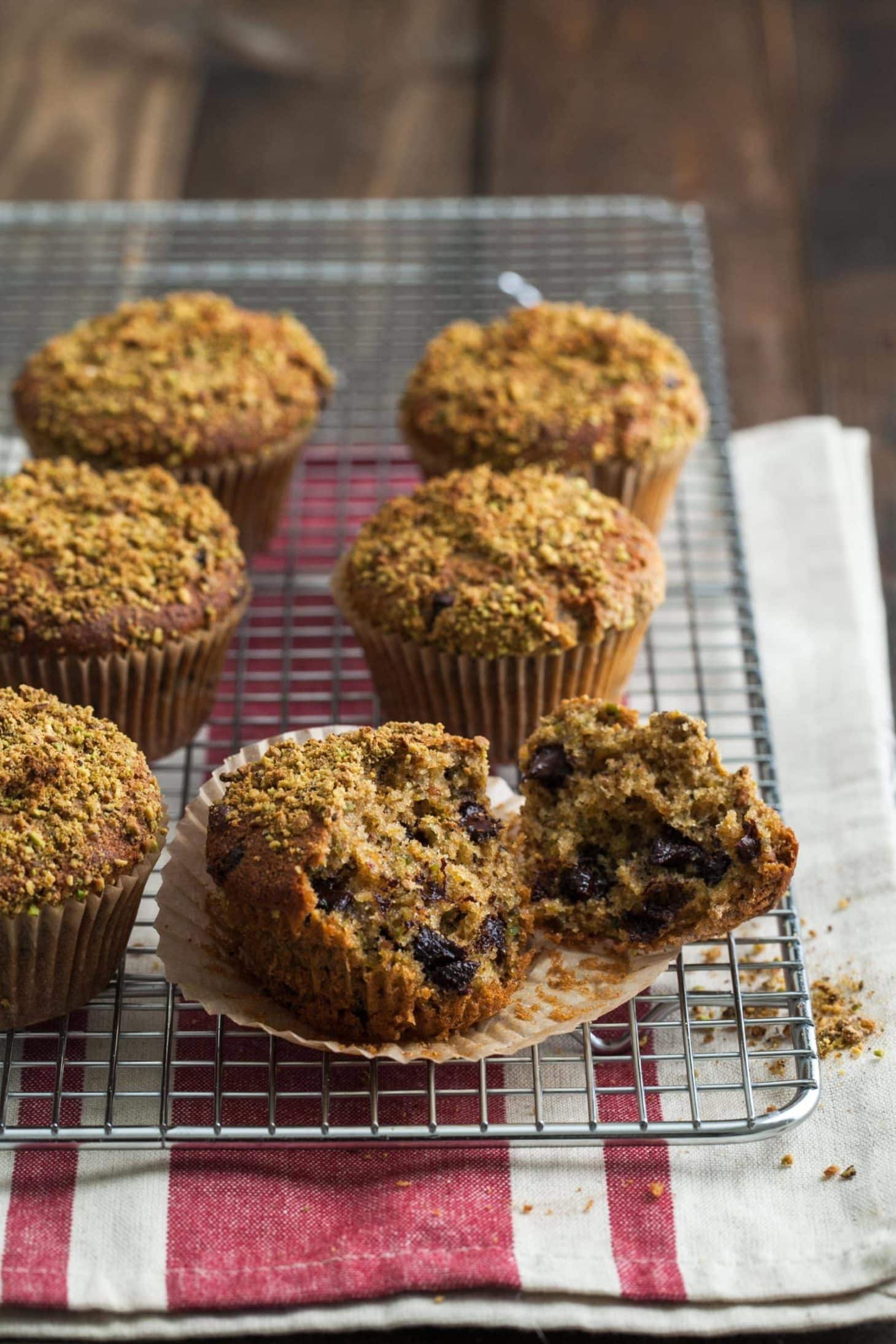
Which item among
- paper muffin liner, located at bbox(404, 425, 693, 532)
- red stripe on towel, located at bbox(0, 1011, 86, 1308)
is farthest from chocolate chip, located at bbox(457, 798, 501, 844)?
paper muffin liner, located at bbox(404, 425, 693, 532)

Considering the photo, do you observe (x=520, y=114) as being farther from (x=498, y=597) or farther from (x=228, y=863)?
(x=228, y=863)

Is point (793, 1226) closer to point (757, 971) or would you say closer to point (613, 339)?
point (757, 971)

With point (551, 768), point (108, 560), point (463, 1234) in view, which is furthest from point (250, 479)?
point (463, 1234)

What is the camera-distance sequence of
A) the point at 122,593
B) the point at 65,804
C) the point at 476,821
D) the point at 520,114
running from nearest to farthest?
the point at 65,804
the point at 476,821
the point at 122,593
the point at 520,114

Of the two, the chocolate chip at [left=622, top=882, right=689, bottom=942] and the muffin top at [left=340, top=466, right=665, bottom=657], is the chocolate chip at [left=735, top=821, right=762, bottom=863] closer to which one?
the chocolate chip at [left=622, top=882, right=689, bottom=942]

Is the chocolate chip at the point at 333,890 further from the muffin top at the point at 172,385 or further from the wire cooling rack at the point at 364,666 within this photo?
the muffin top at the point at 172,385

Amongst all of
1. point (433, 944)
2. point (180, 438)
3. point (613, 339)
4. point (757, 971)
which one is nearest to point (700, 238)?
point (613, 339)

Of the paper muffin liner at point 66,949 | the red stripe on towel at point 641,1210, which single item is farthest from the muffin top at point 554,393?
the red stripe on towel at point 641,1210
